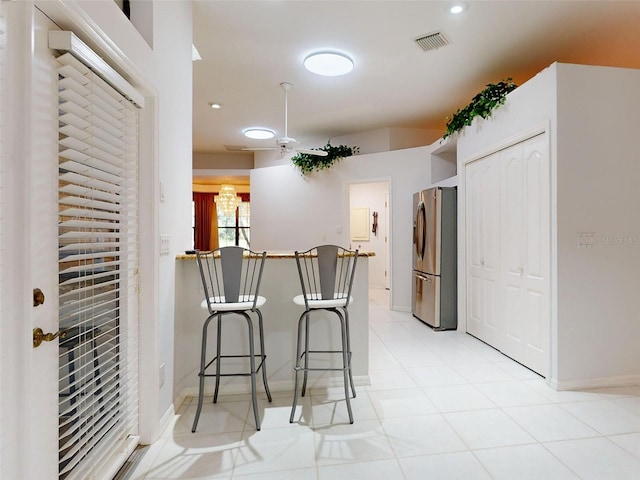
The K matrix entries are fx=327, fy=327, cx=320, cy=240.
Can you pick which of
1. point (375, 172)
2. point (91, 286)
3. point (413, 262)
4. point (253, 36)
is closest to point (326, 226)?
point (375, 172)

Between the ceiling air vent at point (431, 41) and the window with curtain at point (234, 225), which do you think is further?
the window with curtain at point (234, 225)

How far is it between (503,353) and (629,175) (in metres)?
1.89

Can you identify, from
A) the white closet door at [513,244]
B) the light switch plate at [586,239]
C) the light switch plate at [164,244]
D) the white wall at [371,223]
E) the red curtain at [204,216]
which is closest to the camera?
the light switch plate at [164,244]

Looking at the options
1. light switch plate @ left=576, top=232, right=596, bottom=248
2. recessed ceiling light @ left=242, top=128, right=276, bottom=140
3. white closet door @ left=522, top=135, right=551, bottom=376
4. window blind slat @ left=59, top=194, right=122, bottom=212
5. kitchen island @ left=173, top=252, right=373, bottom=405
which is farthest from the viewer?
recessed ceiling light @ left=242, top=128, right=276, bottom=140

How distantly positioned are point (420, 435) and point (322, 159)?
4.56m

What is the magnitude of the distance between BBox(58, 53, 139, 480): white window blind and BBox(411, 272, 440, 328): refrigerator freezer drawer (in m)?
3.40

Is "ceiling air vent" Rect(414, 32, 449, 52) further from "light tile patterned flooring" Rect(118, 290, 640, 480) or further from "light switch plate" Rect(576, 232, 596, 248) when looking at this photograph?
"light tile patterned flooring" Rect(118, 290, 640, 480)

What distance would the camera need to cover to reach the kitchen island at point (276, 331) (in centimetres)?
244

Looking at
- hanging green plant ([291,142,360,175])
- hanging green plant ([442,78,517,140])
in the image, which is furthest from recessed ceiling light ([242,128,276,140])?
hanging green plant ([442,78,517,140])


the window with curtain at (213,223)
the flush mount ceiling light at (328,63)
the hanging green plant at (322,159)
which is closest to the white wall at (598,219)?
the flush mount ceiling light at (328,63)

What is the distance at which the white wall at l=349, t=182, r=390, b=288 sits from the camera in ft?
24.8

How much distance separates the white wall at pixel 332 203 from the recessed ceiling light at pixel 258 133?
0.64 metres

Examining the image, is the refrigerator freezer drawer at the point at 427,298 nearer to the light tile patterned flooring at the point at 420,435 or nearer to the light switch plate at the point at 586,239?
the light tile patterned flooring at the point at 420,435

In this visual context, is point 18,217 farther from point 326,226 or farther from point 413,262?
point 326,226
